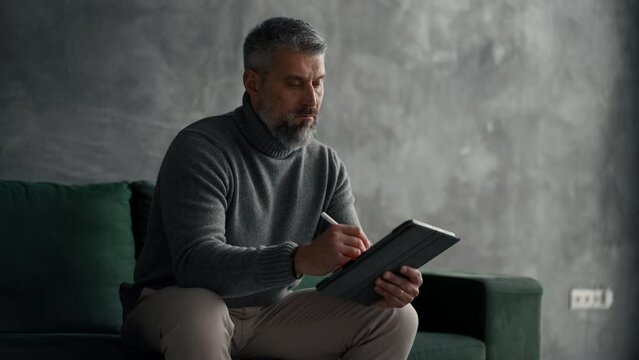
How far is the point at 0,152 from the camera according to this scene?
2.83 metres

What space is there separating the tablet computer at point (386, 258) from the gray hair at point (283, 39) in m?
0.55

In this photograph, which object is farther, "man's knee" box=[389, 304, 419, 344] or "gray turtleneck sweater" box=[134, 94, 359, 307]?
"man's knee" box=[389, 304, 419, 344]

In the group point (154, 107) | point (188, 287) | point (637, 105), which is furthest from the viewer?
point (637, 105)

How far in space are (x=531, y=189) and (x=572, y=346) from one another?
2.34 ft

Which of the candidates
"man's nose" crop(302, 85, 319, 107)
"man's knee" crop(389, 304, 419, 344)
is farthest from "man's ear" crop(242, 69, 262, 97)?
"man's knee" crop(389, 304, 419, 344)

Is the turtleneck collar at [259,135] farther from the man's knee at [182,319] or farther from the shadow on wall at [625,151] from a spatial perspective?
the shadow on wall at [625,151]

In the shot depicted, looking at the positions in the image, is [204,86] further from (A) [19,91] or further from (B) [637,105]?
(B) [637,105]

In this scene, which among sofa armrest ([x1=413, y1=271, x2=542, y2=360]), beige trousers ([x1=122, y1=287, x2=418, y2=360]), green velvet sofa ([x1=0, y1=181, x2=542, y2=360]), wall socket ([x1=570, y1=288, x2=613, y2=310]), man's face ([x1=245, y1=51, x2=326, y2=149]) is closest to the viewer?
beige trousers ([x1=122, y1=287, x2=418, y2=360])

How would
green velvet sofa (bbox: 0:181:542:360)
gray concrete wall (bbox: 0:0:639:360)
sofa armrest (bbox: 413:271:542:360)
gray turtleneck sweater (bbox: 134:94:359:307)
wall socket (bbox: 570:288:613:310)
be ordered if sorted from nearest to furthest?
gray turtleneck sweater (bbox: 134:94:359:307)
green velvet sofa (bbox: 0:181:542:360)
sofa armrest (bbox: 413:271:542:360)
gray concrete wall (bbox: 0:0:639:360)
wall socket (bbox: 570:288:613:310)

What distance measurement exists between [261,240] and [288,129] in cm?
27

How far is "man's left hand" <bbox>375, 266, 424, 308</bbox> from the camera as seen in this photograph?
6.86ft

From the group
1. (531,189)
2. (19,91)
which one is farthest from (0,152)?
(531,189)

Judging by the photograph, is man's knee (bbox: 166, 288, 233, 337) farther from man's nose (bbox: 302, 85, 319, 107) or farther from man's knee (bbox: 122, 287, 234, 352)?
Result: man's nose (bbox: 302, 85, 319, 107)

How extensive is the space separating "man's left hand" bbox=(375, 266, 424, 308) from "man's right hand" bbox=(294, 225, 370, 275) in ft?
0.43
